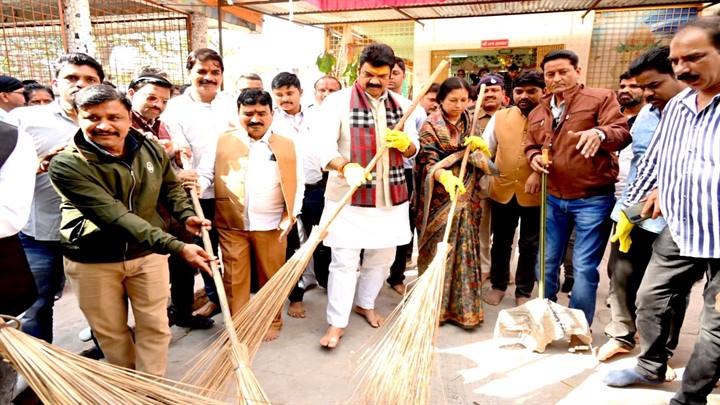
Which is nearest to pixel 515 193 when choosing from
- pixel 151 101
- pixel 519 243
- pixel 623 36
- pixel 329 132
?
pixel 519 243

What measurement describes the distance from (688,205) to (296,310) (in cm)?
244

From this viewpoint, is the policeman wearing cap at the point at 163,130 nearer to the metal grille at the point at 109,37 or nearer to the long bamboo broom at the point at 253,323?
the long bamboo broom at the point at 253,323

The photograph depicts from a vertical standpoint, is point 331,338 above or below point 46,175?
below

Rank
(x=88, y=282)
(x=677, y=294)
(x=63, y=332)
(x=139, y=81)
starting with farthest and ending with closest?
(x=63, y=332), (x=139, y=81), (x=677, y=294), (x=88, y=282)

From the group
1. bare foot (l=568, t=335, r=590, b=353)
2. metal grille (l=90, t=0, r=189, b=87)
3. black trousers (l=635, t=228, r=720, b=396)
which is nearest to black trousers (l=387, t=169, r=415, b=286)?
bare foot (l=568, t=335, r=590, b=353)

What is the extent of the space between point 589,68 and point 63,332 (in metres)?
8.56

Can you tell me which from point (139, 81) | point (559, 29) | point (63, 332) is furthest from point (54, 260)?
point (559, 29)

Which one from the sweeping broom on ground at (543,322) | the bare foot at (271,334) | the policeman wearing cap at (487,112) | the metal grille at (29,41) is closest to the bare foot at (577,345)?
the sweeping broom on ground at (543,322)

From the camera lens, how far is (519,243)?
3.36 meters

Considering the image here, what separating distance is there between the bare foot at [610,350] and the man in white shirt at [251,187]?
2023mm

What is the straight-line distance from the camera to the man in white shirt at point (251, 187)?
2.62m

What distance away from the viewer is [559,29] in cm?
780

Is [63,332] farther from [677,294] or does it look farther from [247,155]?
[677,294]

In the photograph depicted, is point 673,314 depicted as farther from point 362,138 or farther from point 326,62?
point 326,62
